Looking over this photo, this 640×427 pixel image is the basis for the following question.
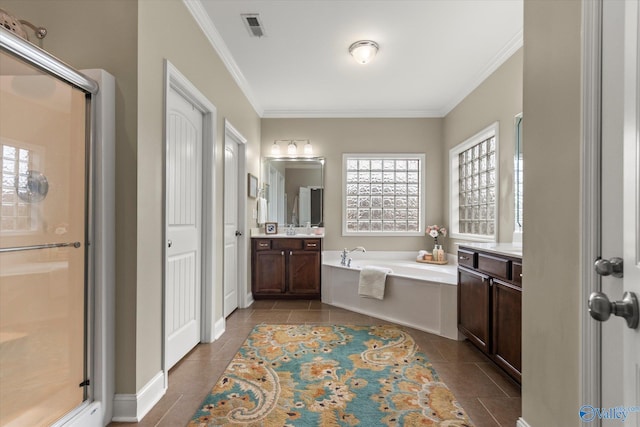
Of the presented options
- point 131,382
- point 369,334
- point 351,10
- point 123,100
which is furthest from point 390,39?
point 131,382

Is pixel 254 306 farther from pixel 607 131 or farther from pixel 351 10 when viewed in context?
pixel 607 131

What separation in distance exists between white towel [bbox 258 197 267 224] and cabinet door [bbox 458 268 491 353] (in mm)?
2858

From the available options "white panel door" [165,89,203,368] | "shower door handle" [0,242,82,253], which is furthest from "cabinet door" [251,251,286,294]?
"shower door handle" [0,242,82,253]

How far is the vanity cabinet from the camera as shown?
4.57 m

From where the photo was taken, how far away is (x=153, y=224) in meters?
2.01

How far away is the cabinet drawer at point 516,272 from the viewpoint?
6.78 feet

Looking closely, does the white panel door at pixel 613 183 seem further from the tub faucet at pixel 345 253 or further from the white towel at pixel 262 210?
the white towel at pixel 262 210

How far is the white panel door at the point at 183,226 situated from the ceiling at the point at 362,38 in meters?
0.84

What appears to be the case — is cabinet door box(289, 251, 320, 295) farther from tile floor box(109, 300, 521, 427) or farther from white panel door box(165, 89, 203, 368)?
white panel door box(165, 89, 203, 368)

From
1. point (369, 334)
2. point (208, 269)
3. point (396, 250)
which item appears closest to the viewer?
point (208, 269)

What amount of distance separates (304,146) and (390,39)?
2.35 m

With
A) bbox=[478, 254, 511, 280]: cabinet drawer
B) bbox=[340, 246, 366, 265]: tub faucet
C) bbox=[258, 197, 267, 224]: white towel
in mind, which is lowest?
bbox=[340, 246, 366, 265]: tub faucet

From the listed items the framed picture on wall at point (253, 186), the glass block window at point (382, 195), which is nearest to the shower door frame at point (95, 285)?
the framed picture on wall at point (253, 186)

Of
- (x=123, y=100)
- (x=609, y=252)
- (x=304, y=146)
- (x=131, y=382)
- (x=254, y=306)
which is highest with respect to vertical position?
(x=304, y=146)
